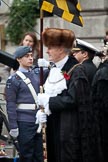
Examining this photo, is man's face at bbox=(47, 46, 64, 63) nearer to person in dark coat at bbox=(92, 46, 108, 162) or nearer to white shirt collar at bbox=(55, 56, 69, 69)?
white shirt collar at bbox=(55, 56, 69, 69)

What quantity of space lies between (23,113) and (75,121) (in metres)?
1.84

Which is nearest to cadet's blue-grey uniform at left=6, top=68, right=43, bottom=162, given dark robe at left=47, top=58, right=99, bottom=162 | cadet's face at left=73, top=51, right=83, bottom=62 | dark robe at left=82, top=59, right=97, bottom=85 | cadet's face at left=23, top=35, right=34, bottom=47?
cadet's face at left=23, top=35, right=34, bottom=47

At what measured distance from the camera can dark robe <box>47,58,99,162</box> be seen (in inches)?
228

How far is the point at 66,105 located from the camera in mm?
5809

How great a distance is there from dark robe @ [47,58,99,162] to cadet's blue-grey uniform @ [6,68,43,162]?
1.65 m

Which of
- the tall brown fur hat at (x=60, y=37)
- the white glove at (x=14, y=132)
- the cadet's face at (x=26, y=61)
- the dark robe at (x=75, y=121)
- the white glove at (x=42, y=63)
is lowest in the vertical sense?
the dark robe at (x=75, y=121)

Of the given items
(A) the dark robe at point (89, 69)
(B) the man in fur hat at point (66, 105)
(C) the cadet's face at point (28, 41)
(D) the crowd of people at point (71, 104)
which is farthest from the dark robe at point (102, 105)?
(C) the cadet's face at point (28, 41)

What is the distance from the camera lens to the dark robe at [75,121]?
5.79 metres

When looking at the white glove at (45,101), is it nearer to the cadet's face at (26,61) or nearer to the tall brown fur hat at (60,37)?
the tall brown fur hat at (60,37)

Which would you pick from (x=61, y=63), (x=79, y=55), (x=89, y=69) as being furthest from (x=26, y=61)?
(x=61, y=63)

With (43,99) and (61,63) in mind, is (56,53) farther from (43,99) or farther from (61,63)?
(43,99)

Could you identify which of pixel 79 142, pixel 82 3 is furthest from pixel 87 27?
pixel 79 142

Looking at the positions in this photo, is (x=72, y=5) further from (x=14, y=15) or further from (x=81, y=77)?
(x=14, y=15)

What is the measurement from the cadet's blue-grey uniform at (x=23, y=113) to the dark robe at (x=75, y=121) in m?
1.65
